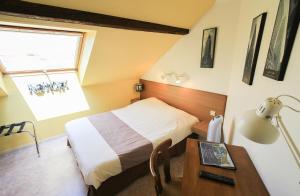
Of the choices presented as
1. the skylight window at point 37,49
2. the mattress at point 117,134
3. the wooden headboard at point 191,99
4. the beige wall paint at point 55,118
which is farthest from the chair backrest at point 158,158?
the beige wall paint at point 55,118

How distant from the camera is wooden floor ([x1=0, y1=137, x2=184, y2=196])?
1936 millimetres

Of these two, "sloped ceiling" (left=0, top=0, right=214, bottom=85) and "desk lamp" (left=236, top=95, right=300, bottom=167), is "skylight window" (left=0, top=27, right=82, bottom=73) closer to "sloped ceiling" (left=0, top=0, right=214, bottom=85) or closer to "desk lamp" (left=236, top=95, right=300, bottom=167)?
"sloped ceiling" (left=0, top=0, right=214, bottom=85)

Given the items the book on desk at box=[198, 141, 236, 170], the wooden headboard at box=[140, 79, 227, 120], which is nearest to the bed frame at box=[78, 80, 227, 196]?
the wooden headboard at box=[140, 79, 227, 120]

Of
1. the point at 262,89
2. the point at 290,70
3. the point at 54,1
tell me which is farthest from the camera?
the point at 54,1

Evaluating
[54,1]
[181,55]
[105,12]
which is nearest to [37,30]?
Answer: [54,1]

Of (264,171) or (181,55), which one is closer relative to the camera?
(264,171)

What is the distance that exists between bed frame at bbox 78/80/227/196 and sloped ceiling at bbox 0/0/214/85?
66 cm

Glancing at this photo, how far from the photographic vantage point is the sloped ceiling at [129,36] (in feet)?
5.43

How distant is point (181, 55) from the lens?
2918 millimetres

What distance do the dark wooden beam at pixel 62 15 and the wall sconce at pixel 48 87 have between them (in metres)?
1.77

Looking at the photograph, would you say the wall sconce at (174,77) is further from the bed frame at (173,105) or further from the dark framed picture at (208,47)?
the dark framed picture at (208,47)

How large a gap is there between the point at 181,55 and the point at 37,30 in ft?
7.61

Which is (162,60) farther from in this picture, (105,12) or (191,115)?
(105,12)

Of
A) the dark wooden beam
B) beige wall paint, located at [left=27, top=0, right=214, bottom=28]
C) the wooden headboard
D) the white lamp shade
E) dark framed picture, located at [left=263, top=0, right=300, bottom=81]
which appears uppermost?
beige wall paint, located at [left=27, top=0, right=214, bottom=28]
